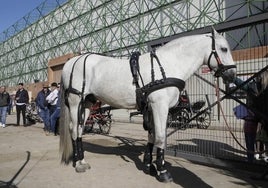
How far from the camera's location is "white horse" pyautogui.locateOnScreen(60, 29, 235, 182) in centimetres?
612

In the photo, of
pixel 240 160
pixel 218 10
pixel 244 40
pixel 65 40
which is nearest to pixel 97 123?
pixel 240 160

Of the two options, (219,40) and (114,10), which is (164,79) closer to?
(219,40)

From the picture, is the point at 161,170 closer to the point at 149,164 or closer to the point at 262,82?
the point at 149,164

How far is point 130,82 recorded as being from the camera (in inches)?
256

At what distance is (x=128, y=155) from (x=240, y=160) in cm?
244

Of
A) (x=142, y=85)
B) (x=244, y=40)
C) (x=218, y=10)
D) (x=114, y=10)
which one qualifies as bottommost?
(x=142, y=85)

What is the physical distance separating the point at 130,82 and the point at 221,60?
153cm

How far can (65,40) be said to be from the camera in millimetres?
45438

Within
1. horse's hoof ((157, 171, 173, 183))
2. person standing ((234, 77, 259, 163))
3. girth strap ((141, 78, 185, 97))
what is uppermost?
girth strap ((141, 78, 185, 97))

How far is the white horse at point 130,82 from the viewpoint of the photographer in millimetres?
6117

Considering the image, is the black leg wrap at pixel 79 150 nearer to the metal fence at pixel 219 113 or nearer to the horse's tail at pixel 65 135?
the horse's tail at pixel 65 135

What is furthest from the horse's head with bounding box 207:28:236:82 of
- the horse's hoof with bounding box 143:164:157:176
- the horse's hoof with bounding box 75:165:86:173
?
the horse's hoof with bounding box 75:165:86:173

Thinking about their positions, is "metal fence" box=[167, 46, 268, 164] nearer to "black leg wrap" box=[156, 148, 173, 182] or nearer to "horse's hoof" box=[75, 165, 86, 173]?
"black leg wrap" box=[156, 148, 173, 182]

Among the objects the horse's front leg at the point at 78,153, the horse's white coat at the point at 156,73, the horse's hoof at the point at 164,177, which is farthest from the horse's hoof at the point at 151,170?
the horse's front leg at the point at 78,153
